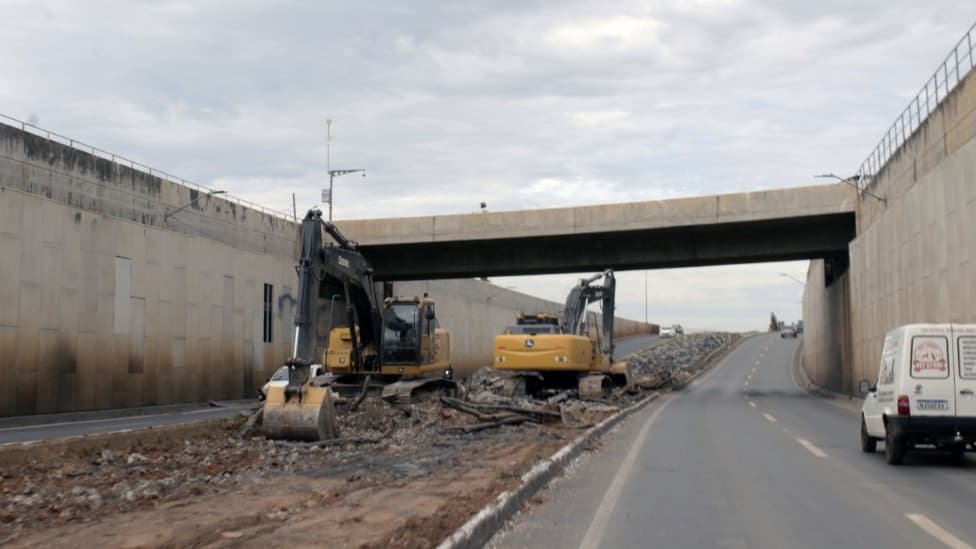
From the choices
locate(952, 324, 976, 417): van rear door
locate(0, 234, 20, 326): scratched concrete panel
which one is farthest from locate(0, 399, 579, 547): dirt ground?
locate(0, 234, 20, 326): scratched concrete panel

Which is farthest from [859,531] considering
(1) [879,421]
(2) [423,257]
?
(2) [423,257]

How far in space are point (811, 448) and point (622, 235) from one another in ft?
82.4

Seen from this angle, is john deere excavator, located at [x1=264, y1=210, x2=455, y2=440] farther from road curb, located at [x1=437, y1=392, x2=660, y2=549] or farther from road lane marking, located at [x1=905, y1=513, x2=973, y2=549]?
road lane marking, located at [x1=905, y1=513, x2=973, y2=549]

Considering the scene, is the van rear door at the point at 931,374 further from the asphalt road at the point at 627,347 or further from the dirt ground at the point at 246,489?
the asphalt road at the point at 627,347

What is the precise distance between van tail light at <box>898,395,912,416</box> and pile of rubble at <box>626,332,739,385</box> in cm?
3128

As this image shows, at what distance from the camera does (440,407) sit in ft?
79.1

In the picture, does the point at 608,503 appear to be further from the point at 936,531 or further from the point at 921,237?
the point at 921,237

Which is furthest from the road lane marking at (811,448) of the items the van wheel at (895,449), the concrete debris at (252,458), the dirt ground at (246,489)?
the dirt ground at (246,489)

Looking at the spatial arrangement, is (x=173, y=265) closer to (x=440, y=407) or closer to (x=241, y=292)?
(x=241, y=292)

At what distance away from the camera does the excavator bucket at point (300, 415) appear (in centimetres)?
1703

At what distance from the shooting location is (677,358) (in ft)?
237

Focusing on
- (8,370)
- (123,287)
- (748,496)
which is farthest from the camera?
(123,287)

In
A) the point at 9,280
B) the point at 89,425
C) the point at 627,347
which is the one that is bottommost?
the point at 89,425

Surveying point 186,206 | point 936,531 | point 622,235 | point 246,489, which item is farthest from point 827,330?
point 246,489
